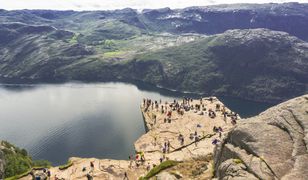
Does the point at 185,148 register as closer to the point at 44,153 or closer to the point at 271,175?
the point at 271,175

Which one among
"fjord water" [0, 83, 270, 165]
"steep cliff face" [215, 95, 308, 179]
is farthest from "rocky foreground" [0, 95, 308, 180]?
"fjord water" [0, 83, 270, 165]

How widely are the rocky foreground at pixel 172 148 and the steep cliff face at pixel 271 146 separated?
6715mm

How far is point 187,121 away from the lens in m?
102

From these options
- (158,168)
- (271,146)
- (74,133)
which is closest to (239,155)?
(271,146)

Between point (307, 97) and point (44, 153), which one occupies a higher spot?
point (307, 97)

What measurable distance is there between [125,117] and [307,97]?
502ft

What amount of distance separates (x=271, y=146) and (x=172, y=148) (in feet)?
171

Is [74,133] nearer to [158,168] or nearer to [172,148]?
[172,148]

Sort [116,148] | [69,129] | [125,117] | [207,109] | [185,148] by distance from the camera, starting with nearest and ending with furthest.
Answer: [185,148] → [207,109] → [116,148] → [69,129] → [125,117]

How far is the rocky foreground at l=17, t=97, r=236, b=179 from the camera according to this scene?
46412 millimetres

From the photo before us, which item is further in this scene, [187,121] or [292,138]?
[187,121]

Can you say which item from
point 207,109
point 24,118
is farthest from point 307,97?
point 24,118

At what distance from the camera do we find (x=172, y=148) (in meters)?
79.4

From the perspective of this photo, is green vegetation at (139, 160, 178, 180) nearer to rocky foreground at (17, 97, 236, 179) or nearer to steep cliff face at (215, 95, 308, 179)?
rocky foreground at (17, 97, 236, 179)
